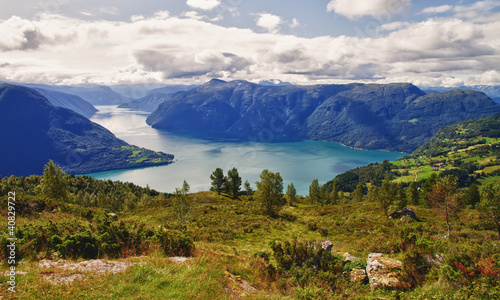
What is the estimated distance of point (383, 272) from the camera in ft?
38.7

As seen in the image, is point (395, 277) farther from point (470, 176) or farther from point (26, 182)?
point (470, 176)

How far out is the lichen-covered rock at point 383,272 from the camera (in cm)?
1132

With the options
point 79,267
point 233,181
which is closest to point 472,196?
point 233,181

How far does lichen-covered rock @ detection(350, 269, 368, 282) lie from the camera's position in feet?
39.9

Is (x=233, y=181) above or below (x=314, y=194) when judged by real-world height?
above

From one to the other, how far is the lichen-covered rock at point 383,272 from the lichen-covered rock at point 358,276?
0.73 ft

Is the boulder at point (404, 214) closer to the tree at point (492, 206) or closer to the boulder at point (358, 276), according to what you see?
the tree at point (492, 206)

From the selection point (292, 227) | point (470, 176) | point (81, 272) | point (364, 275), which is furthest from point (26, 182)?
point (470, 176)

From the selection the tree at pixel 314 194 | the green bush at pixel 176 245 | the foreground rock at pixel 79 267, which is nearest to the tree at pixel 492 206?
the green bush at pixel 176 245

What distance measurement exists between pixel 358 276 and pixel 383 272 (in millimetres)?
1188

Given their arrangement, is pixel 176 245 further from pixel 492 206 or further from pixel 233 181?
pixel 233 181

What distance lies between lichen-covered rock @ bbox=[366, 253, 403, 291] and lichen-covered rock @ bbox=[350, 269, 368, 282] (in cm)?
22

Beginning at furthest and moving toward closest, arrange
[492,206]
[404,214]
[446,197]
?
[404,214] < [446,197] < [492,206]

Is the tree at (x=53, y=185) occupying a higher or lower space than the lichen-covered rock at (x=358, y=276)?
lower
